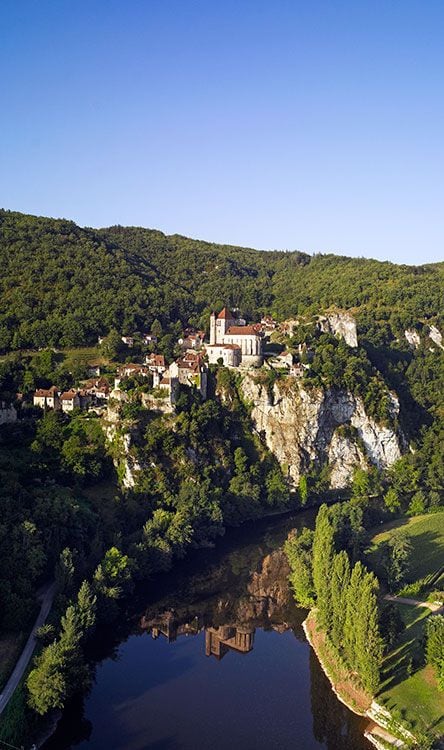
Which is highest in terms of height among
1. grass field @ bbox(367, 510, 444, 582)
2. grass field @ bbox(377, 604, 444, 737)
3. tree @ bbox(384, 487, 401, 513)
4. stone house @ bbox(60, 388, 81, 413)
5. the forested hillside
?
the forested hillside

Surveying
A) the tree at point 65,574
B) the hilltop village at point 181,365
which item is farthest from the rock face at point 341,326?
the tree at point 65,574

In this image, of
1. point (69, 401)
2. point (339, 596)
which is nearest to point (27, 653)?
point (339, 596)

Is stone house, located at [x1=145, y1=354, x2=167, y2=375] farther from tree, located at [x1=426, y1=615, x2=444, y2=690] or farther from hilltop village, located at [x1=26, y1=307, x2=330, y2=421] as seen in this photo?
tree, located at [x1=426, y1=615, x2=444, y2=690]

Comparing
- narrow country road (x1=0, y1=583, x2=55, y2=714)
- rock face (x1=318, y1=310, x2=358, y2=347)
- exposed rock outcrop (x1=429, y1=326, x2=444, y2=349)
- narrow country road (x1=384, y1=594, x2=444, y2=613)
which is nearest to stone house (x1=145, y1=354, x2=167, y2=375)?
rock face (x1=318, y1=310, x2=358, y2=347)

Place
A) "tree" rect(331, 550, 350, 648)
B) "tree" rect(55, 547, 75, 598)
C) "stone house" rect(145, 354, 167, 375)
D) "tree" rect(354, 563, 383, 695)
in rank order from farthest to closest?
"stone house" rect(145, 354, 167, 375) → "tree" rect(55, 547, 75, 598) → "tree" rect(331, 550, 350, 648) → "tree" rect(354, 563, 383, 695)

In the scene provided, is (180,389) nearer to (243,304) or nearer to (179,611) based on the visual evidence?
(179,611)

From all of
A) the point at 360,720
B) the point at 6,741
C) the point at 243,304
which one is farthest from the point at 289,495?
the point at 243,304
